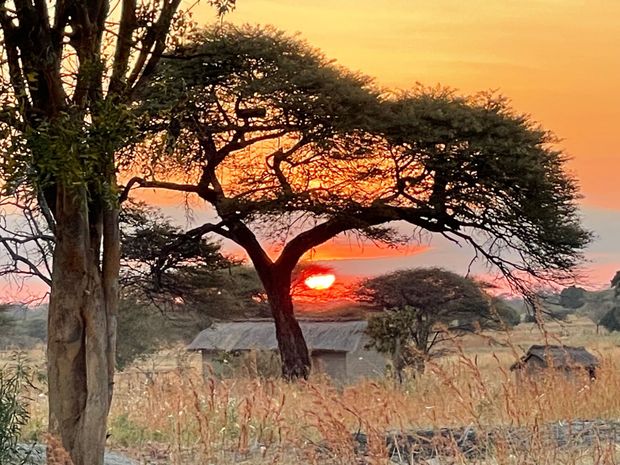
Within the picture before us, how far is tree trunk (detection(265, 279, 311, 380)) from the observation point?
18266mm

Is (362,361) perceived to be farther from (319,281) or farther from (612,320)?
(612,320)

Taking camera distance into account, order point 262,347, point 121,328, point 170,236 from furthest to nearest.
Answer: point 121,328 < point 262,347 < point 170,236

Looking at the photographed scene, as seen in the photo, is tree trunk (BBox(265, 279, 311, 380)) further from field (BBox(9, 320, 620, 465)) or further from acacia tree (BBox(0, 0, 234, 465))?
acacia tree (BBox(0, 0, 234, 465))

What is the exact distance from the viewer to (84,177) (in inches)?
218

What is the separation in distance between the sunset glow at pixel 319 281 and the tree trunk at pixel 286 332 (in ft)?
28.0

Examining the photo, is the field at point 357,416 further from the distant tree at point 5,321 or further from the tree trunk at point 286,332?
the distant tree at point 5,321

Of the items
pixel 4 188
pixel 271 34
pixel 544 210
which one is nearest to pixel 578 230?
pixel 544 210

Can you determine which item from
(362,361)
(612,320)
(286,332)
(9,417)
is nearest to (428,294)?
(362,361)

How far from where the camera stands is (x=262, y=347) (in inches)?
1048

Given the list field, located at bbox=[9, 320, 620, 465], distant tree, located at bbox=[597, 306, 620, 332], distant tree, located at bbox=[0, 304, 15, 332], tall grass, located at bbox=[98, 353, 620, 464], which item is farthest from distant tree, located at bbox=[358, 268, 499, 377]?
tall grass, located at bbox=[98, 353, 620, 464]

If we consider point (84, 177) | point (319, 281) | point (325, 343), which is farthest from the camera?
point (319, 281)

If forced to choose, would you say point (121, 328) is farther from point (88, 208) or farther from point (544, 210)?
point (88, 208)

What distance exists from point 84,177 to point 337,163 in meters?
13.1

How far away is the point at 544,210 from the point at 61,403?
13649 mm
